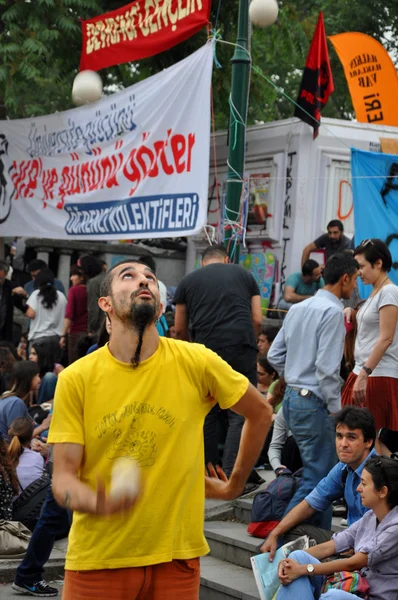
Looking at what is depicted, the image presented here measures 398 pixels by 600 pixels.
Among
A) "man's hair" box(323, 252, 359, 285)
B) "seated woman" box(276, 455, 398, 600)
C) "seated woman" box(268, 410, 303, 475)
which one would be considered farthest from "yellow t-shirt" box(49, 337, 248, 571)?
"seated woman" box(268, 410, 303, 475)

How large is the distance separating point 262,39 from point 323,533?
1165 cm

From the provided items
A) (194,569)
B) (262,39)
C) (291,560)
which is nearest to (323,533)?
(291,560)

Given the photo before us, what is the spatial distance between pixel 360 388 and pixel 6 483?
2.65 m

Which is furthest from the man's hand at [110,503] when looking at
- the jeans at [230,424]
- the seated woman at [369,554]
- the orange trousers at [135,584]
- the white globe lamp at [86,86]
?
the white globe lamp at [86,86]

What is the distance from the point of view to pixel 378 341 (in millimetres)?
6434

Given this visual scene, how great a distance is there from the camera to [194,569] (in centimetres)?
348

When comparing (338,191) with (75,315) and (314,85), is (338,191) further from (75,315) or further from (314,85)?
(75,315)

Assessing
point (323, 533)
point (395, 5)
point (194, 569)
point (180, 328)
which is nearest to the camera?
point (194, 569)

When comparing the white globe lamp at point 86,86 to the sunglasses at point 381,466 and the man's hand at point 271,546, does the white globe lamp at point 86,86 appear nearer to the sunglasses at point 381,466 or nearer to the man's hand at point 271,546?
the man's hand at point 271,546

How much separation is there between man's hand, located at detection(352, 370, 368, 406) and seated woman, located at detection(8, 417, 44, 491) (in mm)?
2672

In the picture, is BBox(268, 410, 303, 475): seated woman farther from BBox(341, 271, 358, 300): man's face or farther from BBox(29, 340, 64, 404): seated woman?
BBox(29, 340, 64, 404): seated woman

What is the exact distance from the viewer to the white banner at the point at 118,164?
9.42m

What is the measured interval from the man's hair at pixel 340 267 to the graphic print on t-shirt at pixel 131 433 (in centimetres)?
340

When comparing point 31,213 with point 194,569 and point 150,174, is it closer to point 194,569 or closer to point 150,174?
point 150,174
